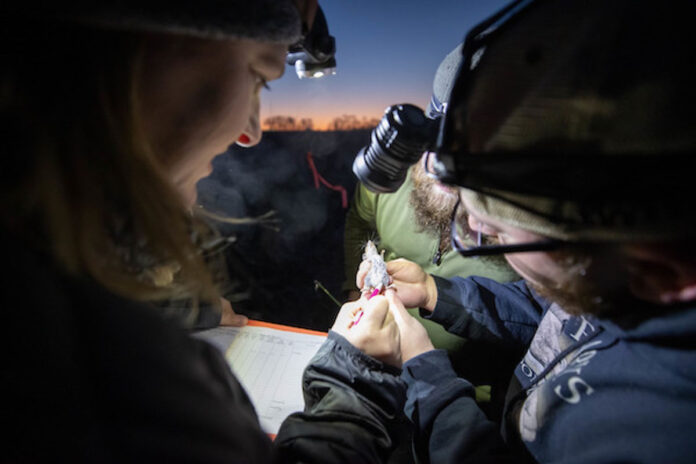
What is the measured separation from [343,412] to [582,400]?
2.56 feet

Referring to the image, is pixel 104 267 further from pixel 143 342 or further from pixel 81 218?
pixel 143 342

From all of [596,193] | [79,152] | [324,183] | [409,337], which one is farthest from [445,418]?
[324,183]

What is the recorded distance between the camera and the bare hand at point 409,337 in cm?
155

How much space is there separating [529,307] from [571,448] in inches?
44.3

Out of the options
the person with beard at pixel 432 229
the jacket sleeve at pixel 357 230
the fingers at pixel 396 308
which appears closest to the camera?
the fingers at pixel 396 308

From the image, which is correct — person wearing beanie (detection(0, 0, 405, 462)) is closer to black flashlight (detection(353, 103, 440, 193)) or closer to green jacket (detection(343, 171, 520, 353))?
black flashlight (detection(353, 103, 440, 193))

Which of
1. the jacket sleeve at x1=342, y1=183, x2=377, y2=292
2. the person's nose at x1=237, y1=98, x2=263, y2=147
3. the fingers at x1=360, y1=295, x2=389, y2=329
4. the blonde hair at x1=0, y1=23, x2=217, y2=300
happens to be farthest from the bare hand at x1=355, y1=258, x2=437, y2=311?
the blonde hair at x1=0, y1=23, x2=217, y2=300

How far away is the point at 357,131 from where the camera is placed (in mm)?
4832

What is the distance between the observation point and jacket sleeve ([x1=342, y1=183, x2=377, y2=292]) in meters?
2.88

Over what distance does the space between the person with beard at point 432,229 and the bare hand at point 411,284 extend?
1.02ft

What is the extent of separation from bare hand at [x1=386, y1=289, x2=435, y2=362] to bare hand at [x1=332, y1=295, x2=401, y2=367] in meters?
0.03

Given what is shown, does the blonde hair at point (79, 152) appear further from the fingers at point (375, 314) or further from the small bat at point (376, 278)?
the small bat at point (376, 278)

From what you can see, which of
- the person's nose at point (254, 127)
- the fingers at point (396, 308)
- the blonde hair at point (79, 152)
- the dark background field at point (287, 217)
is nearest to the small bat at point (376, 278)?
the fingers at point (396, 308)

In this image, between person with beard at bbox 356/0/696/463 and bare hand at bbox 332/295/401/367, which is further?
bare hand at bbox 332/295/401/367
